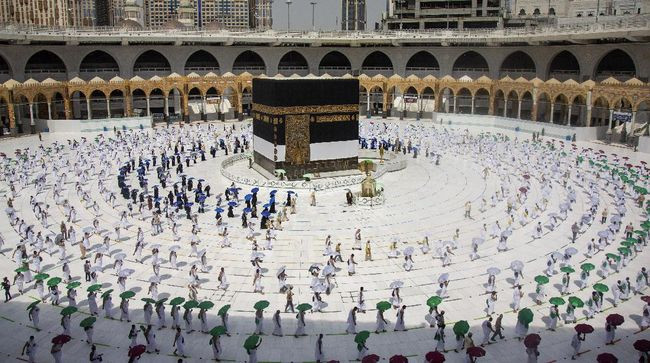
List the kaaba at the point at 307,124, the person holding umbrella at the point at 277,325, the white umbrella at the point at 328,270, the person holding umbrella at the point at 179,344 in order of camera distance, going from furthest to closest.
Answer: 1. the kaaba at the point at 307,124
2. the white umbrella at the point at 328,270
3. the person holding umbrella at the point at 277,325
4. the person holding umbrella at the point at 179,344

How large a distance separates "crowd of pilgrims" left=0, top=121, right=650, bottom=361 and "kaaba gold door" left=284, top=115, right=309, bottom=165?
4176 millimetres

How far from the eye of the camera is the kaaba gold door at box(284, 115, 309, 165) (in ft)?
106

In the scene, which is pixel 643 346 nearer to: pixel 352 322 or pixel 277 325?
pixel 352 322

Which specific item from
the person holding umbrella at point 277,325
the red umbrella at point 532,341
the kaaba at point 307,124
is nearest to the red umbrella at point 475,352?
the red umbrella at point 532,341

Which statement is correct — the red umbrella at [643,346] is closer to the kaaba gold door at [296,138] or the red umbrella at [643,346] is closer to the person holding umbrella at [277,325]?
the person holding umbrella at [277,325]

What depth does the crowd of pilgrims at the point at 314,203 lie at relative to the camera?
16.6 m

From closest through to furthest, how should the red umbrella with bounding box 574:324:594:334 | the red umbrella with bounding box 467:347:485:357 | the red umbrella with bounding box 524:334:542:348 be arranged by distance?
the red umbrella with bounding box 467:347:485:357
the red umbrella with bounding box 524:334:542:348
the red umbrella with bounding box 574:324:594:334

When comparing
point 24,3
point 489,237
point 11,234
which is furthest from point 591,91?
point 24,3

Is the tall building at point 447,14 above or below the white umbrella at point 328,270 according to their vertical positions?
above

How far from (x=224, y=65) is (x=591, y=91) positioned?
1564 inches

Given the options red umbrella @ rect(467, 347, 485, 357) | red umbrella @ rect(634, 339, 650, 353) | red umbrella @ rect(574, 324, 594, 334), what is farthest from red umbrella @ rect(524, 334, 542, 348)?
red umbrella @ rect(634, 339, 650, 353)

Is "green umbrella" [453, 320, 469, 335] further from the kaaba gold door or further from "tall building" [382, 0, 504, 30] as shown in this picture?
"tall building" [382, 0, 504, 30]

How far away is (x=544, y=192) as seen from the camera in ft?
92.6

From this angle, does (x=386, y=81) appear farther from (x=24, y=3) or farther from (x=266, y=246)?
(x=24, y=3)
